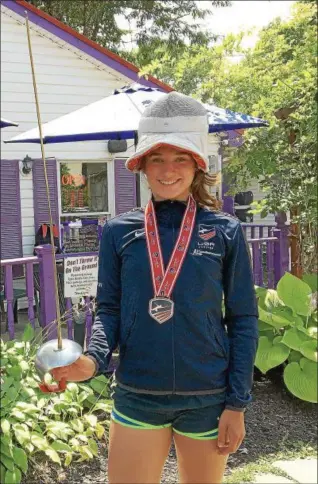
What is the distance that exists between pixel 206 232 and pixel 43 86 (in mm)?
7450

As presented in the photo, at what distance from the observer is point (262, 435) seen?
3768mm

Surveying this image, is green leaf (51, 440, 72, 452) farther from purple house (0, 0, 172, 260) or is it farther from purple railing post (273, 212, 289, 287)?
purple house (0, 0, 172, 260)

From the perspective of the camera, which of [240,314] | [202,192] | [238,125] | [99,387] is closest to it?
[240,314]

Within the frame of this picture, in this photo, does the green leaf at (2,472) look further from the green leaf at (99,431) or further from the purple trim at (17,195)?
the purple trim at (17,195)

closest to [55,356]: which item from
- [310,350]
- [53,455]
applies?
[53,455]

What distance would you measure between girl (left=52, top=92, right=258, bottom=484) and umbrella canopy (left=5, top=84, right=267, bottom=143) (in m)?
3.29

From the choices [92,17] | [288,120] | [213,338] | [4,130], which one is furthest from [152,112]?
[92,17]

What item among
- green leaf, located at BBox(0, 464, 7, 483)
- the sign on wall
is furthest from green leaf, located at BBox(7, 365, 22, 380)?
the sign on wall

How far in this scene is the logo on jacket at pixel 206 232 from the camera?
171 cm

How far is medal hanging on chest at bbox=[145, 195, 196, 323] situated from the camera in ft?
5.39

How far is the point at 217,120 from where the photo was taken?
5117 millimetres

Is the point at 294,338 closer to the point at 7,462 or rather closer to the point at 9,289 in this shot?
the point at 9,289

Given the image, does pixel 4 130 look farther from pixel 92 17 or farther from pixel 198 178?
pixel 92 17

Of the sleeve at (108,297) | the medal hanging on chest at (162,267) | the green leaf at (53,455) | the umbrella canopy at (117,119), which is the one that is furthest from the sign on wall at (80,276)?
the medal hanging on chest at (162,267)
